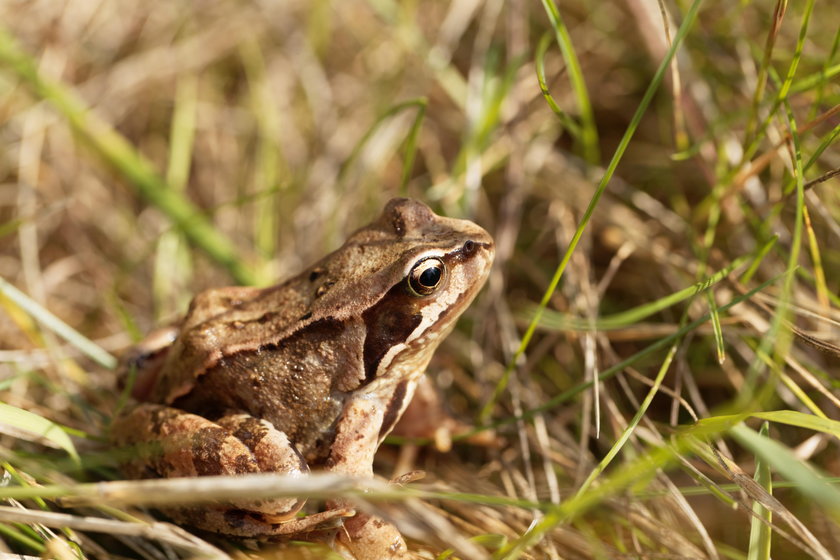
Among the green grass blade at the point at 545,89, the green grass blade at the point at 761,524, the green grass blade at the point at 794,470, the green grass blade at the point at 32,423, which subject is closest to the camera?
the green grass blade at the point at 794,470

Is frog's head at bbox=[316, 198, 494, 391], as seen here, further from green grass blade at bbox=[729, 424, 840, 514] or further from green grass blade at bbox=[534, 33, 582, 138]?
green grass blade at bbox=[729, 424, 840, 514]

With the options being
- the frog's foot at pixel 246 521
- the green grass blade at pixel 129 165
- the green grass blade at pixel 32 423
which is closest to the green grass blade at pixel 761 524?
the frog's foot at pixel 246 521

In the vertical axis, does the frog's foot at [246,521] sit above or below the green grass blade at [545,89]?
below

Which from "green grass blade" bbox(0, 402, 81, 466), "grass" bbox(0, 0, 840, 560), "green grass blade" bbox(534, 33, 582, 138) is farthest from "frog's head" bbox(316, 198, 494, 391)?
"green grass blade" bbox(0, 402, 81, 466)

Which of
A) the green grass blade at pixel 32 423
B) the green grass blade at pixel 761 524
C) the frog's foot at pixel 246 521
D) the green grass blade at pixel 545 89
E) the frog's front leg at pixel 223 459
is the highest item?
the green grass blade at pixel 545 89

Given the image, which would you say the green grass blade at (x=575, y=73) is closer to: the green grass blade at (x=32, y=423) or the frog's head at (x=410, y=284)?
the frog's head at (x=410, y=284)

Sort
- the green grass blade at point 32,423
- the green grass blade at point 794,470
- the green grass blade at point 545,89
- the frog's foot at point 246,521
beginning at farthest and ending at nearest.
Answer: the green grass blade at point 545,89 → the frog's foot at point 246,521 → the green grass blade at point 32,423 → the green grass blade at point 794,470

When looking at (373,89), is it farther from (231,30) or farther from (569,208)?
(569,208)
